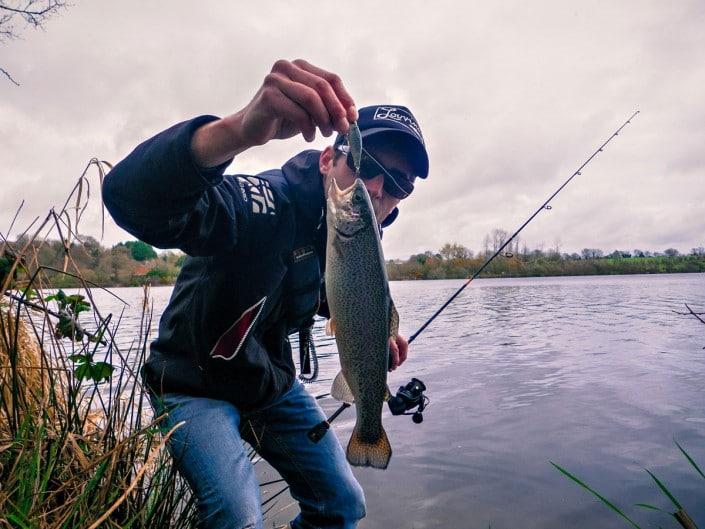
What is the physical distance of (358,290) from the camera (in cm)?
216

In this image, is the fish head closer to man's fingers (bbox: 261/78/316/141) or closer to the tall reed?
man's fingers (bbox: 261/78/316/141)

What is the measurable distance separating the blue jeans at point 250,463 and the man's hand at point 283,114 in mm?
1433

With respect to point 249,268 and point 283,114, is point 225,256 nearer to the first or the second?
point 249,268

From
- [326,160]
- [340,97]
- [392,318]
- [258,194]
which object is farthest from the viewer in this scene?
[326,160]

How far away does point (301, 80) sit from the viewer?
1909mm

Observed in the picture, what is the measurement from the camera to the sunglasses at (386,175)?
3063 millimetres

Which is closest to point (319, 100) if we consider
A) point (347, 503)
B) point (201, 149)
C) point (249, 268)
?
point (201, 149)

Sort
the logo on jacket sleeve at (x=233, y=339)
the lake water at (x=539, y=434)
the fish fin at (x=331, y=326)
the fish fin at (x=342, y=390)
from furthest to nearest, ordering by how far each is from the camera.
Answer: the lake water at (x=539, y=434)
the logo on jacket sleeve at (x=233, y=339)
the fish fin at (x=342, y=390)
the fish fin at (x=331, y=326)

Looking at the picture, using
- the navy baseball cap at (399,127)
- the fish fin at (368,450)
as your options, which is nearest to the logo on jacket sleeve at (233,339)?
the fish fin at (368,450)

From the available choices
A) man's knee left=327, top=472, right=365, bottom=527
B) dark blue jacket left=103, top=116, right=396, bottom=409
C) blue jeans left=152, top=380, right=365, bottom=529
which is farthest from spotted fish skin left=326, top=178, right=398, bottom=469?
man's knee left=327, top=472, right=365, bottom=527

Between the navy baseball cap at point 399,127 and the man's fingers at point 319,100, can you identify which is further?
the navy baseball cap at point 399,127

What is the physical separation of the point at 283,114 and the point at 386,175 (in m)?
1.58

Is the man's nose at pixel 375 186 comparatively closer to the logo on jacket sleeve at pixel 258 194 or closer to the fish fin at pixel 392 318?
the logo on jacket sleeve at pixel 258 194

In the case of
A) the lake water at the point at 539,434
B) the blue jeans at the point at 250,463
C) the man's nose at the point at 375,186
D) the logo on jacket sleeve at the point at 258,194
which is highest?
the man's nose at the point at 375,186
